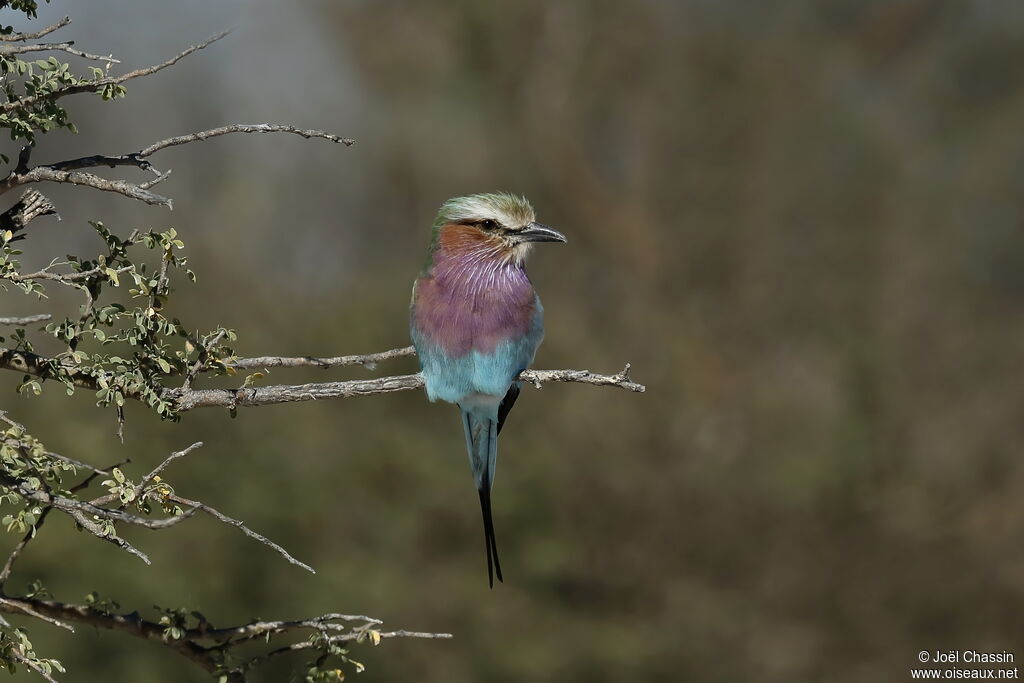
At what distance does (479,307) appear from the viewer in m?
3.23

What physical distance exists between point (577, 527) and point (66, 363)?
32.6ft

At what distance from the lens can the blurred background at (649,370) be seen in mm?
11148

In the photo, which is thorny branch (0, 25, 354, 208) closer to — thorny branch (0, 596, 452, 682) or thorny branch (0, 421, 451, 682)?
thorny branch (0, 421, 451, 682)

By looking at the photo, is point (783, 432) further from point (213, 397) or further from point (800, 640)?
point (213, 397)

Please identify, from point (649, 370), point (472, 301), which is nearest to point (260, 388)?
point (472, 301)

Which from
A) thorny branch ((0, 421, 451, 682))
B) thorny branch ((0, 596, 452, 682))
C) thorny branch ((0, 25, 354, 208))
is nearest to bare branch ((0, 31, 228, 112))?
thorny branch ((0, 25, 354, 208))

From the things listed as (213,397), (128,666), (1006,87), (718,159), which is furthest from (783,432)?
(213,397)

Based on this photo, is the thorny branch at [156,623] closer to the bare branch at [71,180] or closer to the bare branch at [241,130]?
the bare branch at [71,180]

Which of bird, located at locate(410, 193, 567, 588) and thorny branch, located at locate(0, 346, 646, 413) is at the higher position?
bird, located at locate(410, 193, 567, 588)

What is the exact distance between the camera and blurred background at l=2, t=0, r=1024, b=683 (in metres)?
11.1

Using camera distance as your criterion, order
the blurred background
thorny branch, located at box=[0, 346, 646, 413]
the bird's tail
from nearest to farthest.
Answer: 1. thorny branch, located at box=[0, 346, 646, 413]
2. the bird's tail
3. the blurred background

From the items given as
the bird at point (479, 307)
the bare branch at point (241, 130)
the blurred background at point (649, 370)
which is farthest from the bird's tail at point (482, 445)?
the blurred background at point (649, 370)

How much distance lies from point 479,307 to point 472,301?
25mm

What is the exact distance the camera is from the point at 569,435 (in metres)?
12.8
